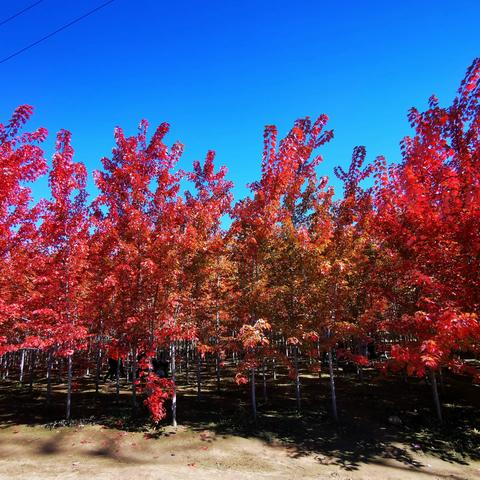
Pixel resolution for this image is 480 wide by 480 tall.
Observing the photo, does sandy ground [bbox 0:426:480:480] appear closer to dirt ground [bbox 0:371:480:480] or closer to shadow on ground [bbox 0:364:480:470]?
dirt ground [bbox 0:371:480:480]

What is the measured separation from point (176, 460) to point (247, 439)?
108 inches

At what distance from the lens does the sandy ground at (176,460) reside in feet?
31.1

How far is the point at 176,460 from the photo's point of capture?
1037 centimetres

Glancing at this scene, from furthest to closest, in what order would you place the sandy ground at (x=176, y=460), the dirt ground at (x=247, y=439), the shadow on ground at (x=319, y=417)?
the shadow on ground at (x=319, y=417)
the dirt ground at (x=247, y=439)
the sandy ground at (x=176, y=460)

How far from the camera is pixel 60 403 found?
16.9 meters

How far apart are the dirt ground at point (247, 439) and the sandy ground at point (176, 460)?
0.03 m

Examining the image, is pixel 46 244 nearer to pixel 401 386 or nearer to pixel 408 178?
pixel 408 178

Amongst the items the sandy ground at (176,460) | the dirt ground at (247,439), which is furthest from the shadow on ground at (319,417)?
the sandy ground at (176,460)

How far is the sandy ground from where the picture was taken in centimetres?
948

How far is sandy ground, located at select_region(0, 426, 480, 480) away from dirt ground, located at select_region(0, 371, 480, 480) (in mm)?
27

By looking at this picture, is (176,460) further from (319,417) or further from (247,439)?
(319,417)

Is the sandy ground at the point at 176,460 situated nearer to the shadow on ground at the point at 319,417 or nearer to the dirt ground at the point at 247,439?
the dirt ground at the point at 247,439

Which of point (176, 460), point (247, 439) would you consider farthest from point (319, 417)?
point (176, 460)

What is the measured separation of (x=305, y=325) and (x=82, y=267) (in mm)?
8793
